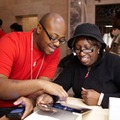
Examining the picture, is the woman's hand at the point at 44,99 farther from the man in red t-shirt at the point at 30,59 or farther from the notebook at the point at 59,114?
the notebook at the point at 59,114

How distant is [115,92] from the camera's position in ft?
5.47

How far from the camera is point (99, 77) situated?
1661mm

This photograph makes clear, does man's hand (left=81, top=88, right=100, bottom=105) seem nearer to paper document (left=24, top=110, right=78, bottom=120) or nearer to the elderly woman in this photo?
the elderly woman

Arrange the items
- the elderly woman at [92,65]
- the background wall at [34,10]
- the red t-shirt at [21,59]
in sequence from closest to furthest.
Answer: the red t-shirt at [21,59], the elderly woman at [92,65], the background wall at [34,10]

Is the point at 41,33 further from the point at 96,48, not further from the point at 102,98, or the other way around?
the point at 102,98

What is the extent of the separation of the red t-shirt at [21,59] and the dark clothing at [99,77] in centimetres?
17

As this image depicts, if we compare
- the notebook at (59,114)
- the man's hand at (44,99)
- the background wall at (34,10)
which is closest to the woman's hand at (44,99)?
the man's hand at (44,99)

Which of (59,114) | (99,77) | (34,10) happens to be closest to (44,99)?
(59,114)

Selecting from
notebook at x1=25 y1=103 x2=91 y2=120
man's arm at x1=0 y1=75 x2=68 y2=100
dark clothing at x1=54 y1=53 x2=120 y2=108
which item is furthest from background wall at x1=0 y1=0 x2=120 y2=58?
notebook at x1=25 y1=103 x2=91 y2=120

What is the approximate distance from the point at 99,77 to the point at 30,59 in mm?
537

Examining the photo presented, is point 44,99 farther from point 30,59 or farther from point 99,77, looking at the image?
point 99,77

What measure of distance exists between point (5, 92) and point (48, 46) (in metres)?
0.46

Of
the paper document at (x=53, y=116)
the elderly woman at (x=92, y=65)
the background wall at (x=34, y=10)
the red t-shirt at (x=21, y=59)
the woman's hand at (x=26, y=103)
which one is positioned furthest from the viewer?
the background wall at (x=34, y=10)

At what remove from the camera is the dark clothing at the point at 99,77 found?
5.39ft
